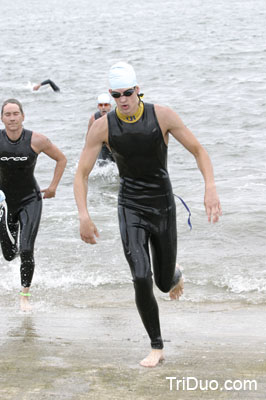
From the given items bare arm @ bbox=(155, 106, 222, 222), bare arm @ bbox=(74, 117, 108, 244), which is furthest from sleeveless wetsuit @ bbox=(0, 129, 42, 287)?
bare arm @ bbox=(155, 106, 222, 222)

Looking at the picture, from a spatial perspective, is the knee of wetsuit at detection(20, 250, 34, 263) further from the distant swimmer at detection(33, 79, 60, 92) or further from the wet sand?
the distant swimmer at detection(33, 79, 60, 92)

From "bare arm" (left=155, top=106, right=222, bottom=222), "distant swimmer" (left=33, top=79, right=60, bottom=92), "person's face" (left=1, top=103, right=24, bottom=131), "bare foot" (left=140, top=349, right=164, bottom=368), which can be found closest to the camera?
"bare arm" (left=155, top=106, right=222, bottom=222)

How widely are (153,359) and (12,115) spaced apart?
117 inches

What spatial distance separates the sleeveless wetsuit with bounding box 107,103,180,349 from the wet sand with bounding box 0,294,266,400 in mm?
426

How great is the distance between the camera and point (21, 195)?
302 inches

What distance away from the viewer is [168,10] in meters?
61.0

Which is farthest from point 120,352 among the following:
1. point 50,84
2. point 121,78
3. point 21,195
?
point 50,84

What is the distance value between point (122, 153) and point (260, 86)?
70.7ft

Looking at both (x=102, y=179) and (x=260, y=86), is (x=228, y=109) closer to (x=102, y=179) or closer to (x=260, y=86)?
(x=260, y=86)

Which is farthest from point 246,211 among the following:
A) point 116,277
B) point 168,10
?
point 168,10

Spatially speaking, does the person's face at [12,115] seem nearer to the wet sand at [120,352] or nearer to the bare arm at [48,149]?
the bare arm at [48,149]

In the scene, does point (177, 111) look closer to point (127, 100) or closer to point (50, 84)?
point (50, 84)

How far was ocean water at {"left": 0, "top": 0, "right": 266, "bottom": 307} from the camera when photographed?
31.8 ft

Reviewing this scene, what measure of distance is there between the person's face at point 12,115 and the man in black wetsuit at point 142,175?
1728 mm
